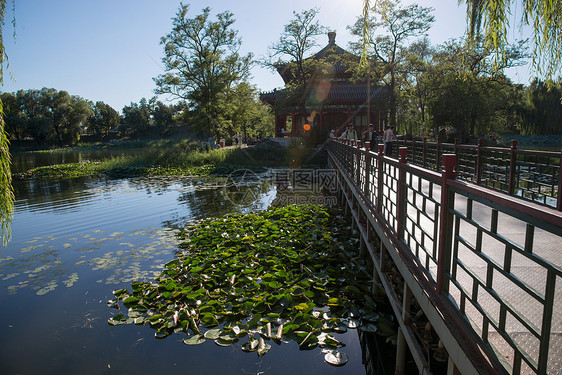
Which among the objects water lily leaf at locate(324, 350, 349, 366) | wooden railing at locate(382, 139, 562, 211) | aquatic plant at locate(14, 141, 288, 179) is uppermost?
wooden railing at locate(382, 139, 562, 211)

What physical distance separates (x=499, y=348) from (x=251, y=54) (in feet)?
117

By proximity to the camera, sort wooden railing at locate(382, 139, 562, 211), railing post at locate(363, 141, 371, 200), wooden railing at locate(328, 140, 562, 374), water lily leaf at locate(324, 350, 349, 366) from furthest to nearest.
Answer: railing post at locate(363, 141, 371, 200)
wooden railing at locate(382, 139, 562, 211)
water lily leaf at locate(324, 350, 349, 366)
wooden railing at locate(328, 140, 562, 374)

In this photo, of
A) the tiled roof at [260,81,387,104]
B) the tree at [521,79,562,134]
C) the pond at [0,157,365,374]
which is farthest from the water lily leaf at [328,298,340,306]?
the tree at [521,79,562,134]

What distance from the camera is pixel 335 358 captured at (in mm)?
3875

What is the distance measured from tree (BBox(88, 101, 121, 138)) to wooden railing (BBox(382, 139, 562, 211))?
71.2 m

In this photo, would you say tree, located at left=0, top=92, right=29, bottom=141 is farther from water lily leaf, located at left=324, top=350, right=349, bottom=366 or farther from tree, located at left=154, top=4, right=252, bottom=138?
water lily leaf, located at left=324, top=350, right=349, bottom=366

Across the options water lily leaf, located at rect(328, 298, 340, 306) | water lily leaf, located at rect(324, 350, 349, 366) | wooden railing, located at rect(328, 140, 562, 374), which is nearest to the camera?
wooden railing, located at rect(328, 140, 562, 374)

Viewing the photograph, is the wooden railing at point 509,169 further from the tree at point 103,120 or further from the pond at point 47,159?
the tree at point 103,120

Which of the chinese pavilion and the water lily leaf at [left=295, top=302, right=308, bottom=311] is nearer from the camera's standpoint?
the water lily leaf at [left=295, top=302, right=308, bottom=311]

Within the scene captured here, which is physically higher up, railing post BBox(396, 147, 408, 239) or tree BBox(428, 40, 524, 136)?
tree BBox(428, 40, 524, 136)

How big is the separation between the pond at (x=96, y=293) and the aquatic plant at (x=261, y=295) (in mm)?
167

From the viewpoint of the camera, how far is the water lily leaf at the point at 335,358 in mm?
3834

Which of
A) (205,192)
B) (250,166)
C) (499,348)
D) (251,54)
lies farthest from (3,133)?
(251,54)

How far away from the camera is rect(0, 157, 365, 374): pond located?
12.8ft
